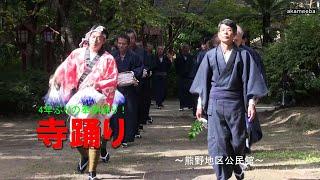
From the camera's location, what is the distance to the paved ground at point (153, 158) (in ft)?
21.7

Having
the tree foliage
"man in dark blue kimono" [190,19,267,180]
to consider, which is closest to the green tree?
the tree foliage

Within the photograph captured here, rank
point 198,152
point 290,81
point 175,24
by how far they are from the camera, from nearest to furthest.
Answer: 1. point 198,152
2. point 290,81
3. point 175,24

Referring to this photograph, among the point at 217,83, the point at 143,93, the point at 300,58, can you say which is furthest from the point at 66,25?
the point at 217,83

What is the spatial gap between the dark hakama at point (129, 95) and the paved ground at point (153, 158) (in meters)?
0.30

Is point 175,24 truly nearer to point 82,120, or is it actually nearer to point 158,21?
point 158,21

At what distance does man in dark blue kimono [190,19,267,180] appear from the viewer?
17.7ft

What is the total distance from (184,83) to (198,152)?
7504 millimetres

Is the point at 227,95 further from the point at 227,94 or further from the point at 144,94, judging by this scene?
the point at 144,94

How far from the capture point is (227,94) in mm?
5430

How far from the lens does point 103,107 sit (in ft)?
20.2

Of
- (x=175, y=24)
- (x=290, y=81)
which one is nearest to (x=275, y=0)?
(x=175, y=24)

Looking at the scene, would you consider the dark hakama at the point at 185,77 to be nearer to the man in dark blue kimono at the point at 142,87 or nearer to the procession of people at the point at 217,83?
the man in dark blue kimono at the point at 142,87

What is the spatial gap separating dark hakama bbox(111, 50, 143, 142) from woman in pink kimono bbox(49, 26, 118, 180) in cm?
212

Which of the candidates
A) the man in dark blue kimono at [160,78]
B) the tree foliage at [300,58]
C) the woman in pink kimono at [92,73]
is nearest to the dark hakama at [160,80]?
the man in dark blue kimono at [160,78]
